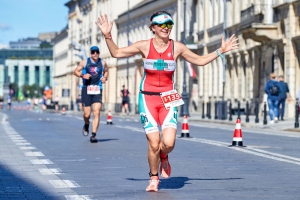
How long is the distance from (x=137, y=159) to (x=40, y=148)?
Result: 12.2 ft

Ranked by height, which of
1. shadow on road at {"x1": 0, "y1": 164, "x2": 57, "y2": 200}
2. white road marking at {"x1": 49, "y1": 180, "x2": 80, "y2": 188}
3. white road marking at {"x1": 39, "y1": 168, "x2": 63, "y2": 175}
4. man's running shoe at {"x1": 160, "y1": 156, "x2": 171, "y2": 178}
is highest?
man's running shoe at {"x1": 160, "y1": 156, "x2": 171, "y2": 178}

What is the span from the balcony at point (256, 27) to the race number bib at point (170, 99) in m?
37.2

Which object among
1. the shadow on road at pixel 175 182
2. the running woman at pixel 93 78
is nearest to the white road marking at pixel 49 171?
the shadow on road at pixel 175 182

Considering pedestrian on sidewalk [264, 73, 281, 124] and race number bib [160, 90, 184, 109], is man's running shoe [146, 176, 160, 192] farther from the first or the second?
pedestrian on sidewalk [264, 73, 281, 124]

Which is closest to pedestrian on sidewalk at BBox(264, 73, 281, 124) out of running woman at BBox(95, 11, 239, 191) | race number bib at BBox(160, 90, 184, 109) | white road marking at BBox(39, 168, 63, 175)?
white road marking at BBox(39, 168, 63, 175)

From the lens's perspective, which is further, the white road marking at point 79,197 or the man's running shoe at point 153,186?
the man's running shoe at point 153,186

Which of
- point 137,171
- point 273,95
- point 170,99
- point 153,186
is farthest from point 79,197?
point 273,95

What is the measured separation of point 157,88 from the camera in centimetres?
1091

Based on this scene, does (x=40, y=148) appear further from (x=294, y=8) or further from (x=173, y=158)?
(x=294, y=8)

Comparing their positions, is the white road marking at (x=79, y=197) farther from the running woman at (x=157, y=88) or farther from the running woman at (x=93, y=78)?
the running woman at (x=93, y=78)

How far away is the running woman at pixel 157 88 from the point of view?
35.2 feet

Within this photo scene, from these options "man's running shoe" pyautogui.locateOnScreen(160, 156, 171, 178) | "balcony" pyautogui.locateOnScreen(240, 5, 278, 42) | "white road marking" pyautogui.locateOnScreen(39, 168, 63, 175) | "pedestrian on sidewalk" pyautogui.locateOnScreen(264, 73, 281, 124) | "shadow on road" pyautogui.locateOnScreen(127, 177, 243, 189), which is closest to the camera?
"man's running shoe" pyautogui.locateOnScreen(160, 156, 171, 178)

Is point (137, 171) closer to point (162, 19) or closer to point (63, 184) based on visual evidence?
point (63, 184)

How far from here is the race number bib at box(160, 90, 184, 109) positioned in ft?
35.4
